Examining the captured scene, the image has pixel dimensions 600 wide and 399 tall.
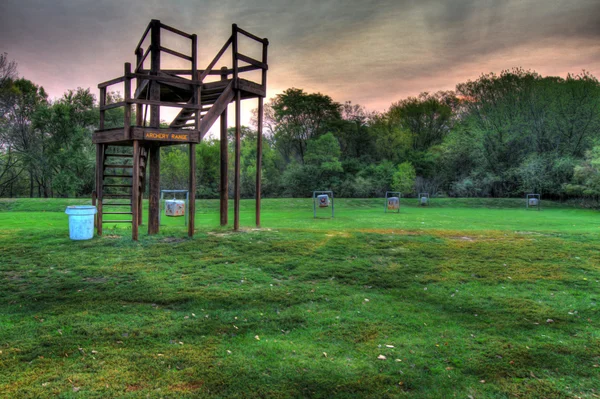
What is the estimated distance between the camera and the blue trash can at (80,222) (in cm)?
1006

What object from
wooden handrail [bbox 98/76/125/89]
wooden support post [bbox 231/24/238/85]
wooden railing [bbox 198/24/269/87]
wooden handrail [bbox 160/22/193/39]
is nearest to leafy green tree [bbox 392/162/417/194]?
wooden railing [bbox 198/24/269/87]

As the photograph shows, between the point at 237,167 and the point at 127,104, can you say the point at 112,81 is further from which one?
the point at 237,167

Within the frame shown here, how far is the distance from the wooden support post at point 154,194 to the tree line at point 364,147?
31.6 metres

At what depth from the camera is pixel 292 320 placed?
18.3 feet

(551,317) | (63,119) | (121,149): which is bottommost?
(551,317)

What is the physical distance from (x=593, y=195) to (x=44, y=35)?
4602 cm

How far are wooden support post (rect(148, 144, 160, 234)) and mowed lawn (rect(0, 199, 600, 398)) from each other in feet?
Result: 5.02

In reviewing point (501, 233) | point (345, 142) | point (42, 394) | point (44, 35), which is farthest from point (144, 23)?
point (345, 142)

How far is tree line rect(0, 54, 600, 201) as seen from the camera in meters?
41.5

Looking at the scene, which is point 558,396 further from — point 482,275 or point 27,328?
point 27,328

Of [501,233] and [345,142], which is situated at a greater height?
[345,142]

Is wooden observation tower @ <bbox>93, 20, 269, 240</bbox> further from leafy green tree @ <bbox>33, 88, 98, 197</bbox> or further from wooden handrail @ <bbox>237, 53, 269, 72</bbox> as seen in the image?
leafy green tree @ <bbox>33, 88, 98, 197</bbox>

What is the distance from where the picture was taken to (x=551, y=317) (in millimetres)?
5965

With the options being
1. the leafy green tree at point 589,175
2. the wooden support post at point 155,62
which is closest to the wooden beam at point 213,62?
the wooden support post at point 155,62
